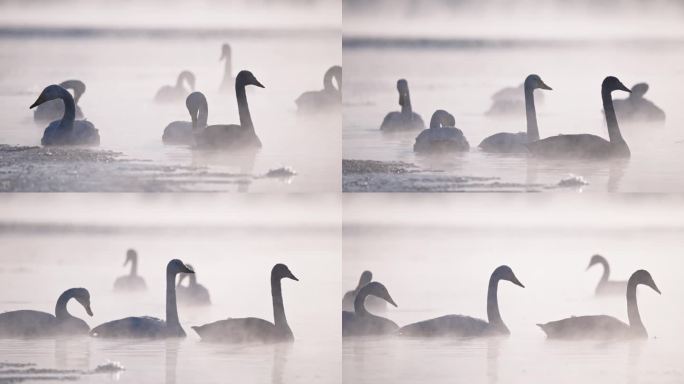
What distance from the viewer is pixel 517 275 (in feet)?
14.3

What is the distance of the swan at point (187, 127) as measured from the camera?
14.2 feet

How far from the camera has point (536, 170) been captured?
4355 millimetres

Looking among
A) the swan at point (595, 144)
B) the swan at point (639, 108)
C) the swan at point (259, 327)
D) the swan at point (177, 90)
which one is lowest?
A: the swan at point (259, 327)

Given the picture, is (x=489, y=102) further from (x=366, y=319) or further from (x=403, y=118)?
(x=366, y=319)

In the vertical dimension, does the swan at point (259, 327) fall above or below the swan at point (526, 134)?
below

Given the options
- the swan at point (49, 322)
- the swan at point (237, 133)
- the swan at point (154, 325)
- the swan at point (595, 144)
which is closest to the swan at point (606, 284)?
the swan at point (595, 144)

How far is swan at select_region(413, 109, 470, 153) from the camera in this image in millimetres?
4344

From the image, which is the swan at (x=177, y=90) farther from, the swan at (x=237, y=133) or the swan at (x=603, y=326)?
the swan at (x=603, y=326)

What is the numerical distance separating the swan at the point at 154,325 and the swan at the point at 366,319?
1.69 feet

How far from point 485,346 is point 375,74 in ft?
3.00

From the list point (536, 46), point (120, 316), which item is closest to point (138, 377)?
point (120, 316)

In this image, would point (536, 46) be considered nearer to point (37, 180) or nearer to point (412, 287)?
point (412, 287)

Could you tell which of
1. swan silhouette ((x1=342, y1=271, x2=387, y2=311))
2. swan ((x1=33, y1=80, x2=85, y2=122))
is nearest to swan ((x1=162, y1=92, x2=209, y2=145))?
swan ((x1=33, y1=80, x2=85, y2=122))

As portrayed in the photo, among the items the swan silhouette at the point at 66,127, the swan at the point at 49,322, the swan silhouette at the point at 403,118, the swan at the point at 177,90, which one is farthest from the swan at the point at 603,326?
the swan silhouette at the point at 66,127
